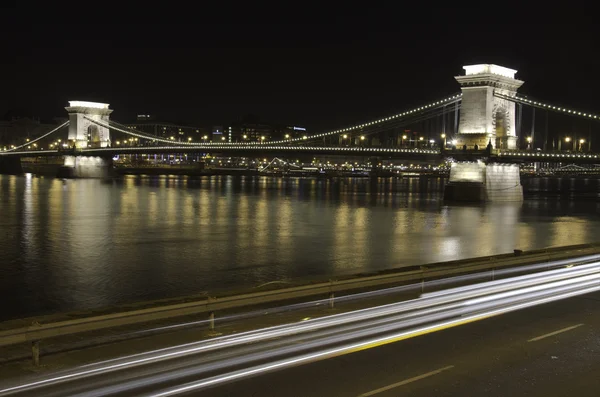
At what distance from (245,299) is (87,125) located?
9899cm

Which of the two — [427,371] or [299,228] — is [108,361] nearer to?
[427,371]

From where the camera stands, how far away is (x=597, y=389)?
6.32 meters

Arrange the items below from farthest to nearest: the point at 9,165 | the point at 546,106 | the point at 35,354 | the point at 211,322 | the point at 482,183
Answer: the point at 9,165
the point at 546,106
the point at 482,183
the point at 211,322
the point at 35,354

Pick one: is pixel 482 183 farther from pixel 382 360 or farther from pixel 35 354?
pixel 35 354

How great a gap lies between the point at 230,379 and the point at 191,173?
118 metres

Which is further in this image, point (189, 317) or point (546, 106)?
point (546, 106)

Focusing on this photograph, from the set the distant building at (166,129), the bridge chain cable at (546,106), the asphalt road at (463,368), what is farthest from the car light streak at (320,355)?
the distant building at (166,129)

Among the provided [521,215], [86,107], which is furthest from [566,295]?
[86,107]

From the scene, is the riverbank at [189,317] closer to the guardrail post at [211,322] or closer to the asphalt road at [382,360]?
the guardrail post at [211,322]

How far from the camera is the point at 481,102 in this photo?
52.3 metres

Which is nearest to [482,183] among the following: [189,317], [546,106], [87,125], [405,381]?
[546,106]

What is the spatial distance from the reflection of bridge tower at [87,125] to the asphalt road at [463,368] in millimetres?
94573

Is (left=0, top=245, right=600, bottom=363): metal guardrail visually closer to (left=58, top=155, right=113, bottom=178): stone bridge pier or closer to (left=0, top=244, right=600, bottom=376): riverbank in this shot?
(left=0, top=244, right=600, bottom=376): riverbank

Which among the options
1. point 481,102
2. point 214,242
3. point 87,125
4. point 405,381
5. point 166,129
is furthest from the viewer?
point 166,129
